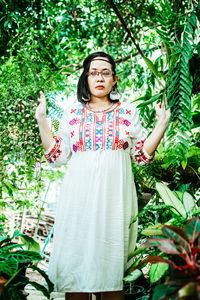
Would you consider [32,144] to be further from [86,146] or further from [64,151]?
[86,146]

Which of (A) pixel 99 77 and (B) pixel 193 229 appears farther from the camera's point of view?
(A) pixel 99 77

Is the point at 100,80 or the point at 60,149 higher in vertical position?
the point at 100,80

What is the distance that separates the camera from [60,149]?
151cm

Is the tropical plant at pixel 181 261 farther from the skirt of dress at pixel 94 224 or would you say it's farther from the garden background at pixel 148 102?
the skirt of dress at pixel 94 224

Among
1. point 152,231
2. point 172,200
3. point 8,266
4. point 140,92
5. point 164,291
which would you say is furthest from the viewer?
point 140,92

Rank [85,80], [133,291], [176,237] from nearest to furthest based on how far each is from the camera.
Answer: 1. [176,237]
2. [85,80]
3. [133,291]

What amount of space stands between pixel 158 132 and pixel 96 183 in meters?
0.40

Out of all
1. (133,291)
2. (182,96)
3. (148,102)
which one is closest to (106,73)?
(148,102)

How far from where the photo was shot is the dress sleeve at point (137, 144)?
147cm

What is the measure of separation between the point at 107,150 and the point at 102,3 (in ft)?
5.97

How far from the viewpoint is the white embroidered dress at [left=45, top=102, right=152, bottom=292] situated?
1.29 m

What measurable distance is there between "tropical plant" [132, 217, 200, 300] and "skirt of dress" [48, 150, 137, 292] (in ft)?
1.36

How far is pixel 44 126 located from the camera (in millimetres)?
1483

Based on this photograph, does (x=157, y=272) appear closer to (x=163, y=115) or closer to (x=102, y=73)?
(x=163, y=115)
